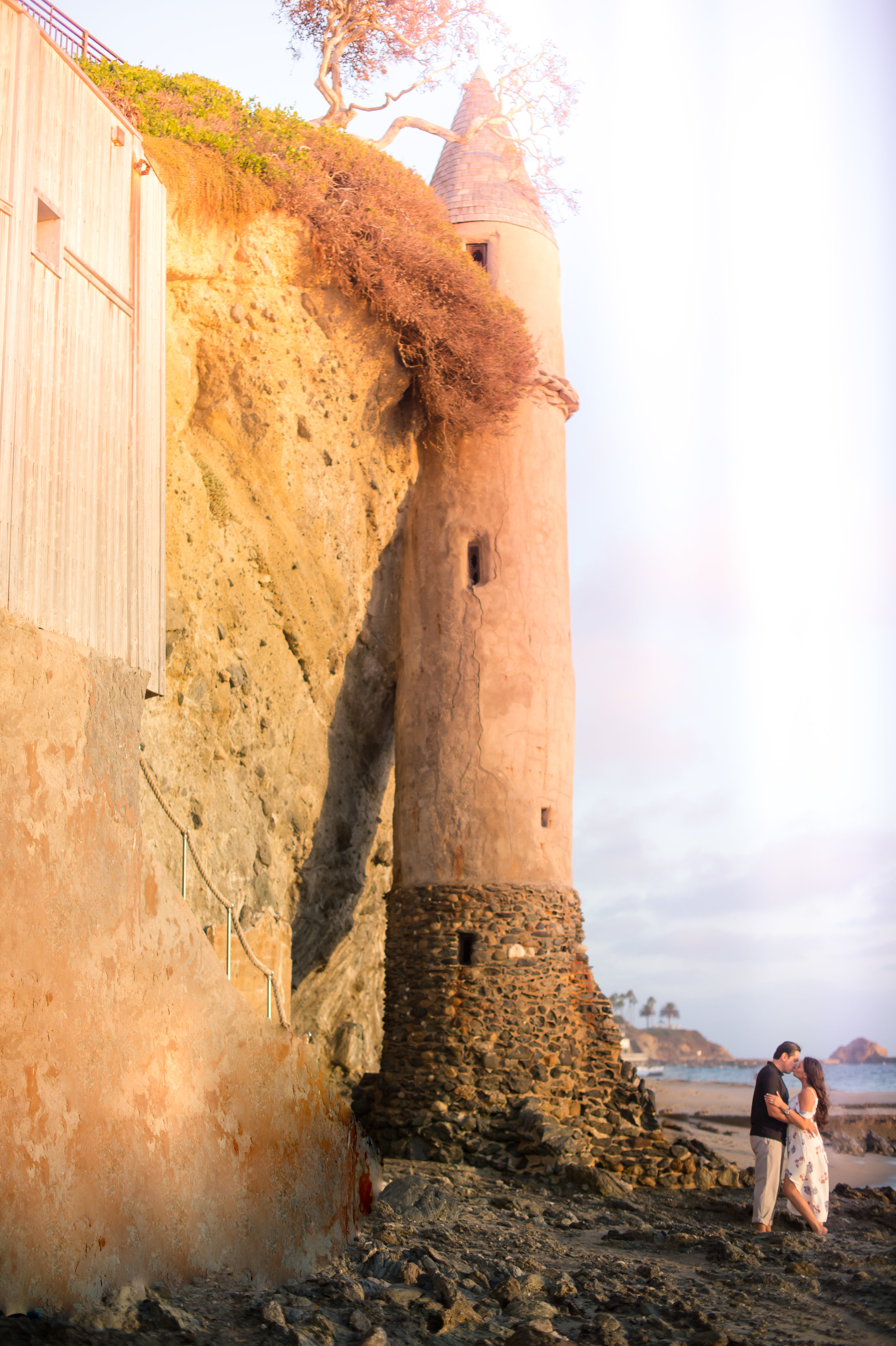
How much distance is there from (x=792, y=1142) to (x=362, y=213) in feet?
37.3

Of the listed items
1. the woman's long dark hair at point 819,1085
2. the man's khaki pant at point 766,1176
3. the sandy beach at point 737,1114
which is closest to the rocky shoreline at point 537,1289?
the man's khaki pant at point 766,1176

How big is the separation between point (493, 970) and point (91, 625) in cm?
873

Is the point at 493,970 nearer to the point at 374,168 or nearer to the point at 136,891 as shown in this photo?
the point at 136,891

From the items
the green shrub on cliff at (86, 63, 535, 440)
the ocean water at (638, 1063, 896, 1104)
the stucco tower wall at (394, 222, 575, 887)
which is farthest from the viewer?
the ocean water at (638, 1063, 896, 1104)

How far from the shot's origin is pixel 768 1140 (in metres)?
9.12

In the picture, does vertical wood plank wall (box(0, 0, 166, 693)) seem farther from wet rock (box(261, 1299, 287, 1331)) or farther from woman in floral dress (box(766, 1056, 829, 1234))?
woman in floral dress (box(766, 1056, 829, 1234))

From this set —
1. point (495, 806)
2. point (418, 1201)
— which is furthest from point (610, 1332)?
point (495, 806)

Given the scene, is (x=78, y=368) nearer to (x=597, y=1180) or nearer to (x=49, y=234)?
(x=49, y=234)

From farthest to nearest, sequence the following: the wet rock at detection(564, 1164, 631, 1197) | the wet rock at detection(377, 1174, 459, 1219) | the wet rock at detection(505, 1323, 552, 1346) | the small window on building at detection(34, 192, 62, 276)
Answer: the wet rock at detection(564, 1164, 631, 1197) → the wet rock at detection(377, 1174, 459, 1219) → the small window on building at detection(34, 192, 62, 276) → the wet rock at detection(505, 1323, 552, 1346)

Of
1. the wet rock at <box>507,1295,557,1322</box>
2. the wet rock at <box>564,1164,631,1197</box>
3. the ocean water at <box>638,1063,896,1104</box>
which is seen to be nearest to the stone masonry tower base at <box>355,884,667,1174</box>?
the wet rock at <box>564,1164,631,1197</box>

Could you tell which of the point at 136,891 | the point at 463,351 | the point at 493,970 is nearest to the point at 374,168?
the point at 463,351

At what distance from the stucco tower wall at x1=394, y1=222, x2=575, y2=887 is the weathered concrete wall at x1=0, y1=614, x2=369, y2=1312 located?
→ 8097 mm

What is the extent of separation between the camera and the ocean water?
A: 2766 inches

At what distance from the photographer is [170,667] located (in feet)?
40.4
